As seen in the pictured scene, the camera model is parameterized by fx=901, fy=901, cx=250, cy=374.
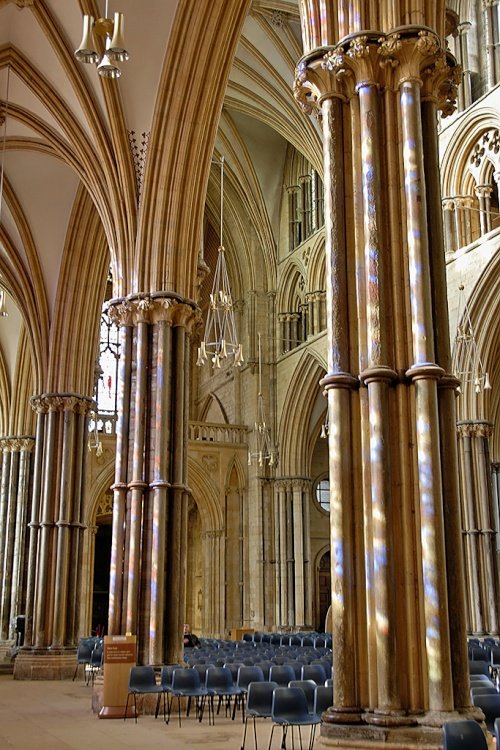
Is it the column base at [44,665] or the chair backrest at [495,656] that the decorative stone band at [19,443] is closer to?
the column base at [44,665]

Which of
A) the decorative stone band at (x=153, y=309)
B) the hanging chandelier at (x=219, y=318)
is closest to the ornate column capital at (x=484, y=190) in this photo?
the hanging chandelier at (x=219, y=318)

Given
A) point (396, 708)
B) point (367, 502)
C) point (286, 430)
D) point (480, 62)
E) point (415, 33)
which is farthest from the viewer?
point (286, 430)

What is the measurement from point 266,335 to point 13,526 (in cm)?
1077

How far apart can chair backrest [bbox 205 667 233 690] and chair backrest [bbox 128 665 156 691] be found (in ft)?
3.04

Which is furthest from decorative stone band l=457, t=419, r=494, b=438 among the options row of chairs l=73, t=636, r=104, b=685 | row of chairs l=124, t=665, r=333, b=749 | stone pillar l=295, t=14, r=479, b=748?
stone pillar l=295, t=14, r=479, b=748

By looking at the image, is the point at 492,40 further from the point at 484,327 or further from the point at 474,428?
the point at 474,428

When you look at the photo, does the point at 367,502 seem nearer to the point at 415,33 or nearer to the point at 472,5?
the point at 415,33

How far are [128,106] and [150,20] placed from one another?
1448mm

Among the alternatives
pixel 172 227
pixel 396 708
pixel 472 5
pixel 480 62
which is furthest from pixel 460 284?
pixel 396 708

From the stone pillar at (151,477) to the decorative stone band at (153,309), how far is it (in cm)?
2

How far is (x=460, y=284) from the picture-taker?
22.0 meters

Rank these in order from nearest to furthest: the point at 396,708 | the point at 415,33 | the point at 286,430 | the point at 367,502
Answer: the point at 396,708 < the point at 367,502 < the point at 415,33 < the point at 286,430

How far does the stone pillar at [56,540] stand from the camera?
19.2 meters

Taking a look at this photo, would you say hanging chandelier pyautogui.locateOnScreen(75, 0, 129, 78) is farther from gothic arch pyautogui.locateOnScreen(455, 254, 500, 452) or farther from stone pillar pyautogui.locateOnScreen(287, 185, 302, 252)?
stone pillar pyautogui.locateOnScreen(287, 185, 302, 252)
